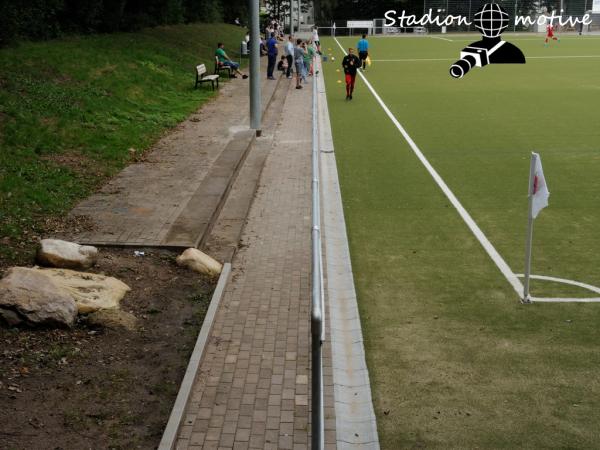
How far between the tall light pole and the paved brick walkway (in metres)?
7.78

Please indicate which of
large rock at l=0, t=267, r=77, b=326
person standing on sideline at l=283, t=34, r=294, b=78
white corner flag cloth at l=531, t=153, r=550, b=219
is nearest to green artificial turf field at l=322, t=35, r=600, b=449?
white corner flag cloth at l=531, t=153, r=550, b=219

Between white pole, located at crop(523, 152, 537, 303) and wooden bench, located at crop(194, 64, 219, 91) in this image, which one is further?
wooden bench, located at crop(194, 64, 219, 91)

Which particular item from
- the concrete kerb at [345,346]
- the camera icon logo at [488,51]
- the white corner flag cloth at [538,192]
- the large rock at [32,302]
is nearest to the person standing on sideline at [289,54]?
the camera icon logo at [488,51]

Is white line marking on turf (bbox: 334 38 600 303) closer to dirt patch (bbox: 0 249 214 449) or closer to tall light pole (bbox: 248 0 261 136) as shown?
dirt patch (bbox: 0 249 214 449)

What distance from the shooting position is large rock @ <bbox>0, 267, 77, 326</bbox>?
7777 millimetres

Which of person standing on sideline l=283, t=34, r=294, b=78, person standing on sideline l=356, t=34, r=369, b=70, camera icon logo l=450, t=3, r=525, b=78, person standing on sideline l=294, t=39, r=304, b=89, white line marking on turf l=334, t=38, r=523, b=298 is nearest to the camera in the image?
white line marking on turf l=334, t=38, r=523, b=298

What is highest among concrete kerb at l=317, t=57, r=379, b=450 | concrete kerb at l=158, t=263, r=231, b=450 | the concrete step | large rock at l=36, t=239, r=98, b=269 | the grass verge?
the grass verge

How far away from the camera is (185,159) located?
16641mm

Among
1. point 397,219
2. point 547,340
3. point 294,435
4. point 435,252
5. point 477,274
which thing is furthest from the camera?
point 397,219

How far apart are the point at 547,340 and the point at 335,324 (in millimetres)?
2132

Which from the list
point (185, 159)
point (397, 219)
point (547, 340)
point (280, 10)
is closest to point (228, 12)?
point (280, 10)

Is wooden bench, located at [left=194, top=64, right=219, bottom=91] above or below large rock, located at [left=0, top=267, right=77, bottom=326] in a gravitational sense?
above

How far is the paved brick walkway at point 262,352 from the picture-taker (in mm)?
6242

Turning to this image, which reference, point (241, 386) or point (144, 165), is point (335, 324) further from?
point (144, 165)
